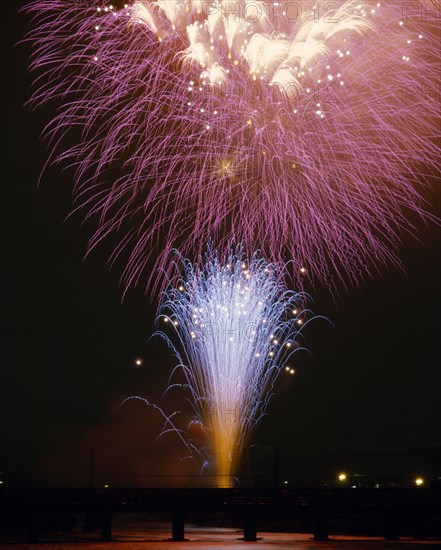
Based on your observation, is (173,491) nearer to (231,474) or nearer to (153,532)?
(153,532)

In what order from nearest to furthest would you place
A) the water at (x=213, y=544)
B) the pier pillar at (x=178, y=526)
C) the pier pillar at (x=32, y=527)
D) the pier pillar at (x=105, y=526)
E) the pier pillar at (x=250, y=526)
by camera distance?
the water at (x=213, y=544), the pier pillar at (x=32, y=527), the pier pillar at (x=105, y=526), the pier pillar at (x=178, y=526), the pier pillar at (x=250, y=526)

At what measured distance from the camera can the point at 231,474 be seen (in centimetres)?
3878

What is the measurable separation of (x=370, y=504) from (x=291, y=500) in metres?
2.64

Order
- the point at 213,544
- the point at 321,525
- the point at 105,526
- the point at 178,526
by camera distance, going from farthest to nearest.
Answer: the point at 321,525 → the point at 178,526 → the point at 105,526 → the point at 213,544

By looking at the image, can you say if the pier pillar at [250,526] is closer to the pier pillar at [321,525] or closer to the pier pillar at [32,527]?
the pier pillar at [321,525]

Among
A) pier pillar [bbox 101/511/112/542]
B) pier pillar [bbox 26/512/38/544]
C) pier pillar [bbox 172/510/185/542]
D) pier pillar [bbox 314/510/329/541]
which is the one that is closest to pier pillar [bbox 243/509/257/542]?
pier pillar [bbox 172/510/185/542]

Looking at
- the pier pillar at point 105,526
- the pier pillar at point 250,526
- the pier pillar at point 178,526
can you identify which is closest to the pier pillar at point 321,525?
the pier pillar at point 250,526

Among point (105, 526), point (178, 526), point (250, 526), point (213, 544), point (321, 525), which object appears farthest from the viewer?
point (321, 525)

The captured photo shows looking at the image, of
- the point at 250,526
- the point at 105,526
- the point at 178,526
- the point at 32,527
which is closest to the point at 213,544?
the point at 178,526

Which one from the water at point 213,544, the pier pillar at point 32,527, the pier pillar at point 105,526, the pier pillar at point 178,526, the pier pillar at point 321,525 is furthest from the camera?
the pier pillar at point 321,525

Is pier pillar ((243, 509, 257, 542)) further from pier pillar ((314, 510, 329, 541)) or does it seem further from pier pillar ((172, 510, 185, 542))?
pier pillar ((314, 510, 329, 541))

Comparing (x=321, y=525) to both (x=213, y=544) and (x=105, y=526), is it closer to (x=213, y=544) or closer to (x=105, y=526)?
(x=213, y=544)

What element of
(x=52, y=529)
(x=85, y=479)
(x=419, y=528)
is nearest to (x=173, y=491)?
(x=52, y=529)

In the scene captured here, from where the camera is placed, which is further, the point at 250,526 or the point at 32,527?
the point at 250,526
